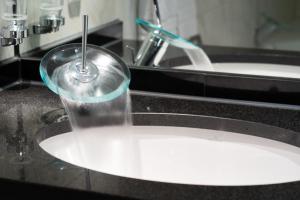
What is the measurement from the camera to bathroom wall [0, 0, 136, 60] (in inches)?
49.1

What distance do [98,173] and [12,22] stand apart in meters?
0.48

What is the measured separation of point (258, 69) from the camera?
4.25 ft

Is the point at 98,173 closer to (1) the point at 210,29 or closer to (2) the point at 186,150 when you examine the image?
(2) the point at 186,150

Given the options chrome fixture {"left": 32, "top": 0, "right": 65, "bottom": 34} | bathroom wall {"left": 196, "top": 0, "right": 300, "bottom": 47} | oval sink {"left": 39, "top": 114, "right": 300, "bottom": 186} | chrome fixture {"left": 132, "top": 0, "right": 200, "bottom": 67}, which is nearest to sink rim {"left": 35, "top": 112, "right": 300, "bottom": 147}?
oval sink {"left": 39, "top": 114, "right": 300, "bottom": 186}

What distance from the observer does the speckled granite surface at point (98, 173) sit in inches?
27.7

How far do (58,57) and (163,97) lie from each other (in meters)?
0.24

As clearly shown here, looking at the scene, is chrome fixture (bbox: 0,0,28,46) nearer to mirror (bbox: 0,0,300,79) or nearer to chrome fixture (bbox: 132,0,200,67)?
mirror (bbox: 0,0,300,79)

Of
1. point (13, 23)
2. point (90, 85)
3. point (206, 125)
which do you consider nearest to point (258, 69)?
point (206, 125)

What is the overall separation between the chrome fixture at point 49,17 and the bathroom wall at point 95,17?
3cm

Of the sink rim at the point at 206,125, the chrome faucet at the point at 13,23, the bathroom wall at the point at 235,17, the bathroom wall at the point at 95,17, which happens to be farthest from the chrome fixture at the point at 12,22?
the bathroom wall at the point at 235,17

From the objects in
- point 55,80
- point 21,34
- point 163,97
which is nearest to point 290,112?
point 163,97

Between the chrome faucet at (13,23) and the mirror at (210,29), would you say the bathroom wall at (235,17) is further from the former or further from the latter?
the chrome faucet at (13,23)

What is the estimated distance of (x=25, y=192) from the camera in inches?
29.1

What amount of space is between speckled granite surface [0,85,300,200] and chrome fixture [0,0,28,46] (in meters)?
0.12
